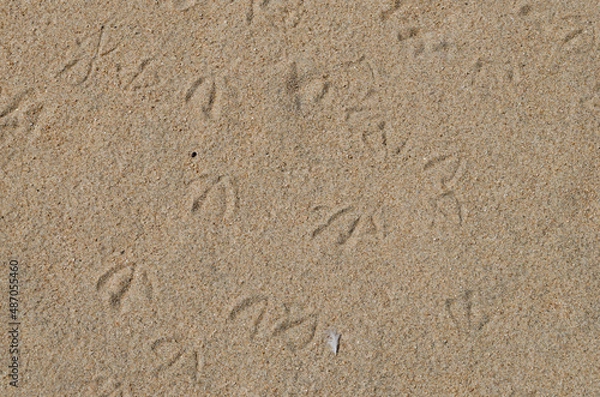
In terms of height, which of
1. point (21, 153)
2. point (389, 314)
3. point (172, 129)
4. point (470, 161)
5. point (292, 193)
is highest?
point (21, 153)

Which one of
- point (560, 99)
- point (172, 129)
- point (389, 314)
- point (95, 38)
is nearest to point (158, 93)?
point (172, 129)

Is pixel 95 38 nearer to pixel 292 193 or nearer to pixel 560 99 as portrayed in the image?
pixel 292 193

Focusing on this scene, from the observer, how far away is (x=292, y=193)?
2.17 metres

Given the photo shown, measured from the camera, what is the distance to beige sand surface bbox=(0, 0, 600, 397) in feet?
6.98

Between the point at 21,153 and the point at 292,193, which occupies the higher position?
the point at 21,153

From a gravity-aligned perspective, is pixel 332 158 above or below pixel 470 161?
above

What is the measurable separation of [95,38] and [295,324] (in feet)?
3.56

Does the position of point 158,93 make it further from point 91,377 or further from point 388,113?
point 91,377

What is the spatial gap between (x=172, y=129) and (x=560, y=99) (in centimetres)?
120

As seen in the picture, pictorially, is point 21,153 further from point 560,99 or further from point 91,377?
point 560,99

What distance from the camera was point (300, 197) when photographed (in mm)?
2168

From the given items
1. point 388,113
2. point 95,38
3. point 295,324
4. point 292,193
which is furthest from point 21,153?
point 388,113

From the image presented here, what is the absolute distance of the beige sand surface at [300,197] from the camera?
6.98 ft

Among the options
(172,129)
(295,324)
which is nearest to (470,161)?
(295,324)
